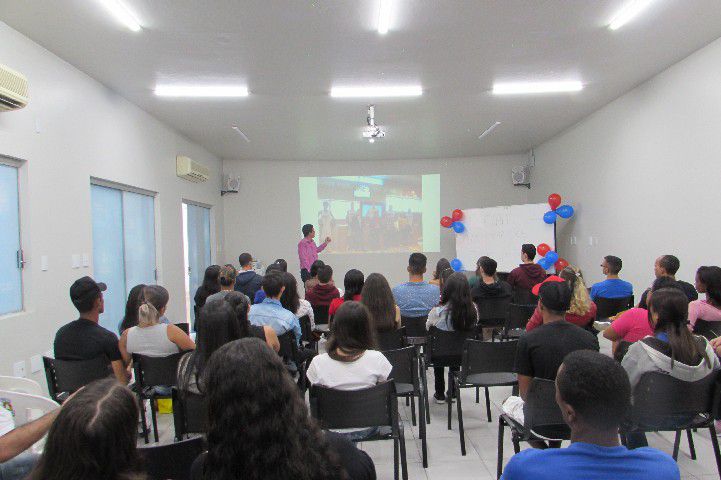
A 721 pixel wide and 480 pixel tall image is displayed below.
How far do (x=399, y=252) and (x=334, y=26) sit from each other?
22.3ft

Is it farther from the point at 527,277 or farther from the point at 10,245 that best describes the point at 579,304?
the point at 10,245

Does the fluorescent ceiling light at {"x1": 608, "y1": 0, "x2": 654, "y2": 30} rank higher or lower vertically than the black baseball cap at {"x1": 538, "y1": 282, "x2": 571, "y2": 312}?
higher

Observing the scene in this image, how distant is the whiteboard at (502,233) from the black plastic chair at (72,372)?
7349 millimetres

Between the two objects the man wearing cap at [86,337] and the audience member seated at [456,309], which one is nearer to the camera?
the man wearing cap at [86,337]

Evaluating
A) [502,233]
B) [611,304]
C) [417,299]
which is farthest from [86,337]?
[502,233]

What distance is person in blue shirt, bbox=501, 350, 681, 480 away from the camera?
119cm

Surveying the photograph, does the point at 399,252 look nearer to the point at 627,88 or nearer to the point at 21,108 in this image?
the point at 627,88

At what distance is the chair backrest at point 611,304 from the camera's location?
14.9ft

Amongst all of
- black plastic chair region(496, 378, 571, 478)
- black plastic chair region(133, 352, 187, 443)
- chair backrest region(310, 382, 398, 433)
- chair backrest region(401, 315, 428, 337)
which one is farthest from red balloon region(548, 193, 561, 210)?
black plastic chair region(133, 352, 187, 443)

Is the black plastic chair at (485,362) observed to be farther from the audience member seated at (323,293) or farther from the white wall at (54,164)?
the white wall at (54,164)

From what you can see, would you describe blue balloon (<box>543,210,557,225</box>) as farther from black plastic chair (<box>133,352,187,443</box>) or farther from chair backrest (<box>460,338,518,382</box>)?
black plastic chair (<box>133,352,187,443</box>)

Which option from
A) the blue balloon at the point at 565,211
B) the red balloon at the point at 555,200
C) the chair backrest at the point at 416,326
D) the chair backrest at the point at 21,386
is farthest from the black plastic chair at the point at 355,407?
the red balloon at the point at 555,200

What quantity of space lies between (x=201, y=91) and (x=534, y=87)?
12.6 feet

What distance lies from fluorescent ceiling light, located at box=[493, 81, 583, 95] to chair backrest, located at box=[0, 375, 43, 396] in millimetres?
5116
